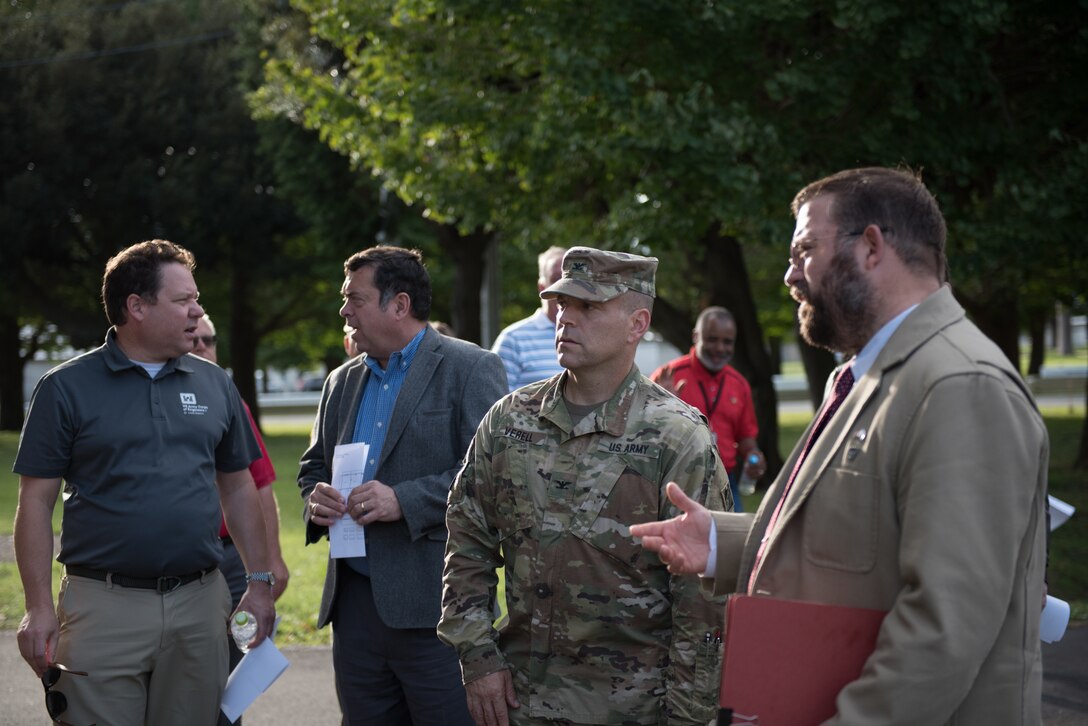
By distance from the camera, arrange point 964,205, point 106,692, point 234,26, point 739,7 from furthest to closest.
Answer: point 234,26 < point 964,205 < point 739,7 < point 106,692

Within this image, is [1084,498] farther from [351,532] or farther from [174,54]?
[174,54]

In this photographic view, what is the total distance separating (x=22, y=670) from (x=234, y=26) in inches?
854

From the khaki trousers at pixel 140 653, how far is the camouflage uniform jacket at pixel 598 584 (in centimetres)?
128

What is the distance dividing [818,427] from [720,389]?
18.4 ft

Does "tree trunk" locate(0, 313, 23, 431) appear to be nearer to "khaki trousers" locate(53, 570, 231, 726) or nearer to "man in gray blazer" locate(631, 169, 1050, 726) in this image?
"khaki trousers" locate(53, 570, 231, 726)

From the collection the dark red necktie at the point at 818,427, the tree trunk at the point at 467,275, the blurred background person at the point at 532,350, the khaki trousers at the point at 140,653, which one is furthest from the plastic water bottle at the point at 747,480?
the tree trunk at the point at 467,275

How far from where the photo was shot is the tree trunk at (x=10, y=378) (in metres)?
33.4

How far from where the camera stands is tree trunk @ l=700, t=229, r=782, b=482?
16859 mm

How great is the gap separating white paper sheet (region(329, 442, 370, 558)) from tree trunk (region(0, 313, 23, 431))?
3162cm

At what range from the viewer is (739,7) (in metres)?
10.2

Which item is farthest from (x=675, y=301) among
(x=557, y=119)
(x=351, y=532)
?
(x=351, y=532)

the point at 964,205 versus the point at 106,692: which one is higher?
the point at 964,205

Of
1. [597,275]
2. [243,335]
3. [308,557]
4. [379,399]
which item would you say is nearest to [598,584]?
[597,275]

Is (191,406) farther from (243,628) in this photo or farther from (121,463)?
(243,628)
